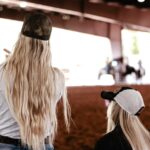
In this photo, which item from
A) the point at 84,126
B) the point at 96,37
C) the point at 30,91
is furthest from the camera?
the point at 96,37

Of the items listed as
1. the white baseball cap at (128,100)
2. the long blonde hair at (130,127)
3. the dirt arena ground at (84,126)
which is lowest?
the dirt arena ground at (84,126)

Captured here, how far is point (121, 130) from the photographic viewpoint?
1.89m

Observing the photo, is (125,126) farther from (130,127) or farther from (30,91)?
(30,91)

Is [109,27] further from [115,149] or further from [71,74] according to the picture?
[115,149]

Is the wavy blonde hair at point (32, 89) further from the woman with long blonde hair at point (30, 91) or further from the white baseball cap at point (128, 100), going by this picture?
the white baseball cap at point (128, 100)

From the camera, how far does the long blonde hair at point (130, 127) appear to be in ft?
6.08

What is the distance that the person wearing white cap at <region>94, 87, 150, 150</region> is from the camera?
1861 millimetres

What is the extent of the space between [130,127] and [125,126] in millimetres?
23

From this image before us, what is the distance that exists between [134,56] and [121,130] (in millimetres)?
15660

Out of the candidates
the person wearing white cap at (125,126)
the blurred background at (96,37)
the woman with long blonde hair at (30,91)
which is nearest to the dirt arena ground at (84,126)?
the person wearing white cap at (125,126)

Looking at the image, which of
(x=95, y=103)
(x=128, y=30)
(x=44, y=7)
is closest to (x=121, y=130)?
(x=95, y=103)

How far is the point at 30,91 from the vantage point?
1.45 metres

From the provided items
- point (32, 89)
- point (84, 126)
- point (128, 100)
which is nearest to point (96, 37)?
point (84, 126)

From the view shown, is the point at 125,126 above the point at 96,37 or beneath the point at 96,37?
beneath
